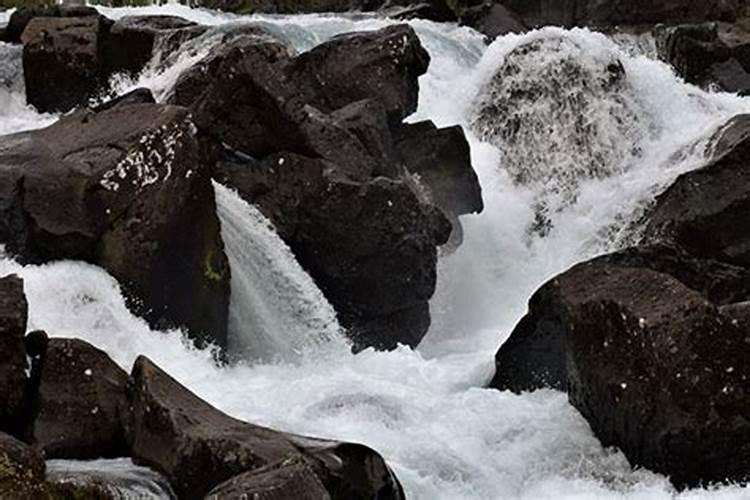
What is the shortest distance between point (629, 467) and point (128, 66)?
10.2m

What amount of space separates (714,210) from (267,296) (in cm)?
544

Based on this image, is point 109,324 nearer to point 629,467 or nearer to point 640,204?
point 629,467

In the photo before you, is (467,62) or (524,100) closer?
(524,100)

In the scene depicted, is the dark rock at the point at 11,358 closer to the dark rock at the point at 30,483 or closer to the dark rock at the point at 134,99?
the dark rock at the point at 30,483

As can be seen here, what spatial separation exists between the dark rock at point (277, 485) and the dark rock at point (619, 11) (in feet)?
80.0

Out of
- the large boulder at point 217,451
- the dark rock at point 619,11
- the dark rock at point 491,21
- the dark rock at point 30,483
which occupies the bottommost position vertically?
the dark rock at point 619,11

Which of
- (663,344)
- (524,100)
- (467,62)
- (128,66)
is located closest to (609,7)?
(467,62)

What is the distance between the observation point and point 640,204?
17.8 meters

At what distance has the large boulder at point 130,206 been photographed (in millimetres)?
11570

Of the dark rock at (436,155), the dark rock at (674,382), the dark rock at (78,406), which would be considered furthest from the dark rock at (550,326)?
the dark rock at (436,155)

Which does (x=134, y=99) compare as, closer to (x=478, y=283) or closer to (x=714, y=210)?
(x=478, y=283)

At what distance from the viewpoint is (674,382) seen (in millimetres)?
9594

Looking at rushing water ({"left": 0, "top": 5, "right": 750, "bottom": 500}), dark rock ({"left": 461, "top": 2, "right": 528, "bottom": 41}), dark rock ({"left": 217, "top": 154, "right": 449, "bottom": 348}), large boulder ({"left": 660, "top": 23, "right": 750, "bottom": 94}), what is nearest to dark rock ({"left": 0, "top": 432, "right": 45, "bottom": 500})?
rushing water ({"left": 0, "top": 5, "right": 750, "bottom": 500})

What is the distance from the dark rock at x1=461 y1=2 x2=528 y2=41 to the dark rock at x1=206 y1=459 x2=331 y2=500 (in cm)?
1965
